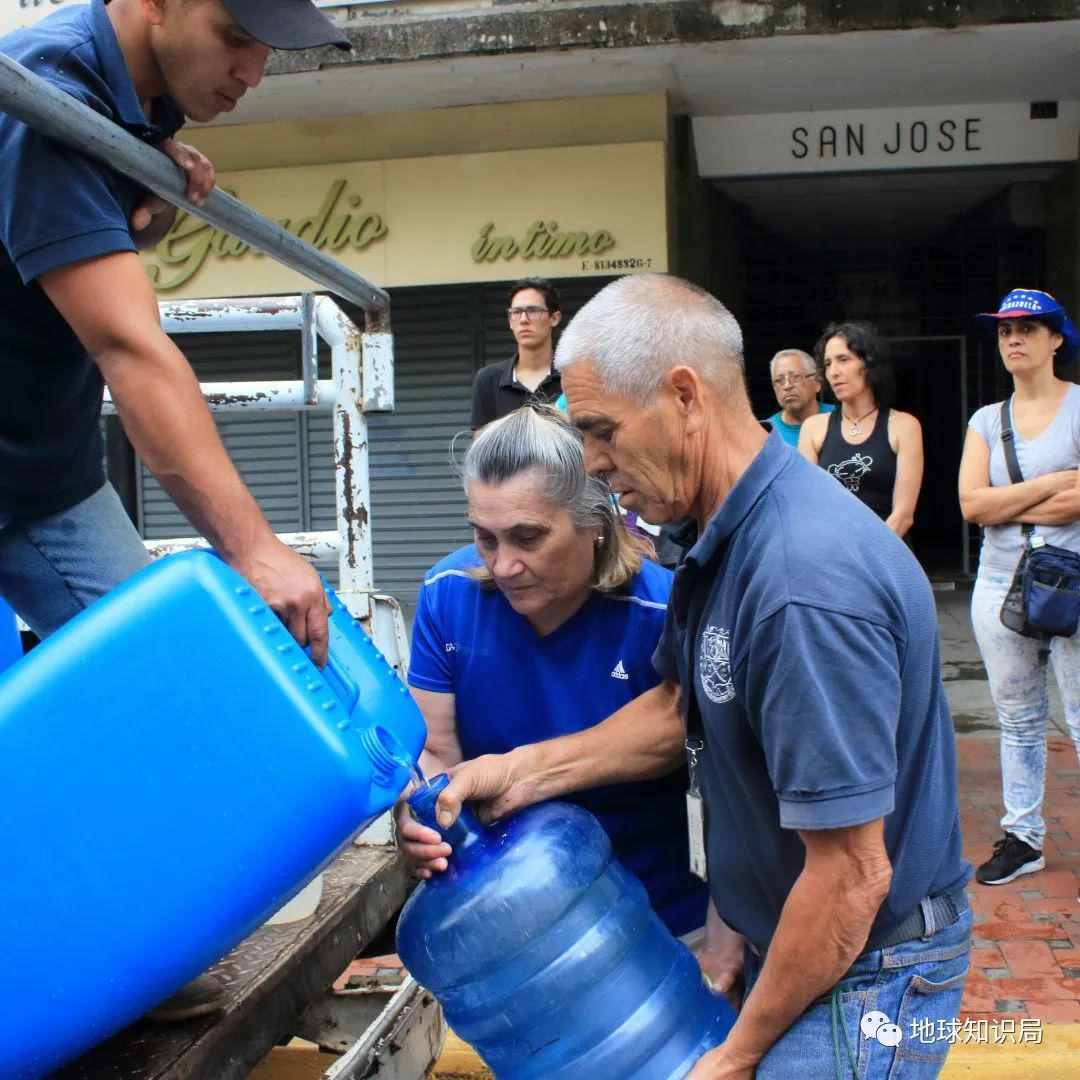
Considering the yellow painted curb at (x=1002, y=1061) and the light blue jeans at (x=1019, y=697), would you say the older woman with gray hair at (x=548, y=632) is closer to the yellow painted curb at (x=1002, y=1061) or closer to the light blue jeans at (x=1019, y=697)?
the yellow painted curb at (x=1002, y=1061)

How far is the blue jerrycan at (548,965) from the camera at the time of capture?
1895 mm

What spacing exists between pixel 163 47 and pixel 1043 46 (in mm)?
8502

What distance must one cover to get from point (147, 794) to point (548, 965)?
30.5 inches

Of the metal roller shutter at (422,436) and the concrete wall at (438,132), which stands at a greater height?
the concrete wall at (438,132)

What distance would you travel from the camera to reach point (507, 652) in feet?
7.77

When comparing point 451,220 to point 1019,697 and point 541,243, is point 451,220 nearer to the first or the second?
point 541,243

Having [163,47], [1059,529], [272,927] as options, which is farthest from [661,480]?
[1059,529]

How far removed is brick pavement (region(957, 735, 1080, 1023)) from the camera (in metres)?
3.77

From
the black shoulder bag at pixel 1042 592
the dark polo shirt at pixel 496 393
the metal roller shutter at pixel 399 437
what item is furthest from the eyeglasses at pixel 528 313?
the metal roller shutter at pixel 399 437

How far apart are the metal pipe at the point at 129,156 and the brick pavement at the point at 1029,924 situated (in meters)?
2.95

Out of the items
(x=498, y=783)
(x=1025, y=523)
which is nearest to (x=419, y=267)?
(x=1025, y=523)

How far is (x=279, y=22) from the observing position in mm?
1681

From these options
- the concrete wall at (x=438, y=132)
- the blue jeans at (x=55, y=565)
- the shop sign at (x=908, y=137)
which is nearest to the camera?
the blue jeans at (x=55, y=565)

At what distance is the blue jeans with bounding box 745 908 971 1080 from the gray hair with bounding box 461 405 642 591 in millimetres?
872
